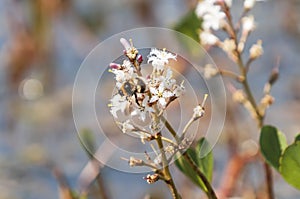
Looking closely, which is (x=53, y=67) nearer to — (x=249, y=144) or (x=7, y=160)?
(x=7, y=160)

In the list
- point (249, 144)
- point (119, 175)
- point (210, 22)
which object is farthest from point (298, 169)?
point (119, 175)

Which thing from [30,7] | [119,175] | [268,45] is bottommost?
[119,175]

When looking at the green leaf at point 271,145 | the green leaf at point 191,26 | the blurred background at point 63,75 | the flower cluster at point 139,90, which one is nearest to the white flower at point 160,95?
the flower cluster at point 139,90

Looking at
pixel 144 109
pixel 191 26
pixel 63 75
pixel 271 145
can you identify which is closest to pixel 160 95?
pixel 144 109

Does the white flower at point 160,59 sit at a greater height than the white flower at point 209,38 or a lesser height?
greater

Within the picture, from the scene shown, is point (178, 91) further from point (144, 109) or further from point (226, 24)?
point (226, 24)

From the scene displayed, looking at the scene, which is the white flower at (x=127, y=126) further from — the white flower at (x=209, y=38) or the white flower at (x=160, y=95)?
the white flower at (x=209, y=38)

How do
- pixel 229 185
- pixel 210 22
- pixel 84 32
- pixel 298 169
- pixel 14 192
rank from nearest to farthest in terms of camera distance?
1. pixel 298 169
2. pixel 210 22
3. pixel 229 185
4. pixel 14 192
5. pixel 84 32
